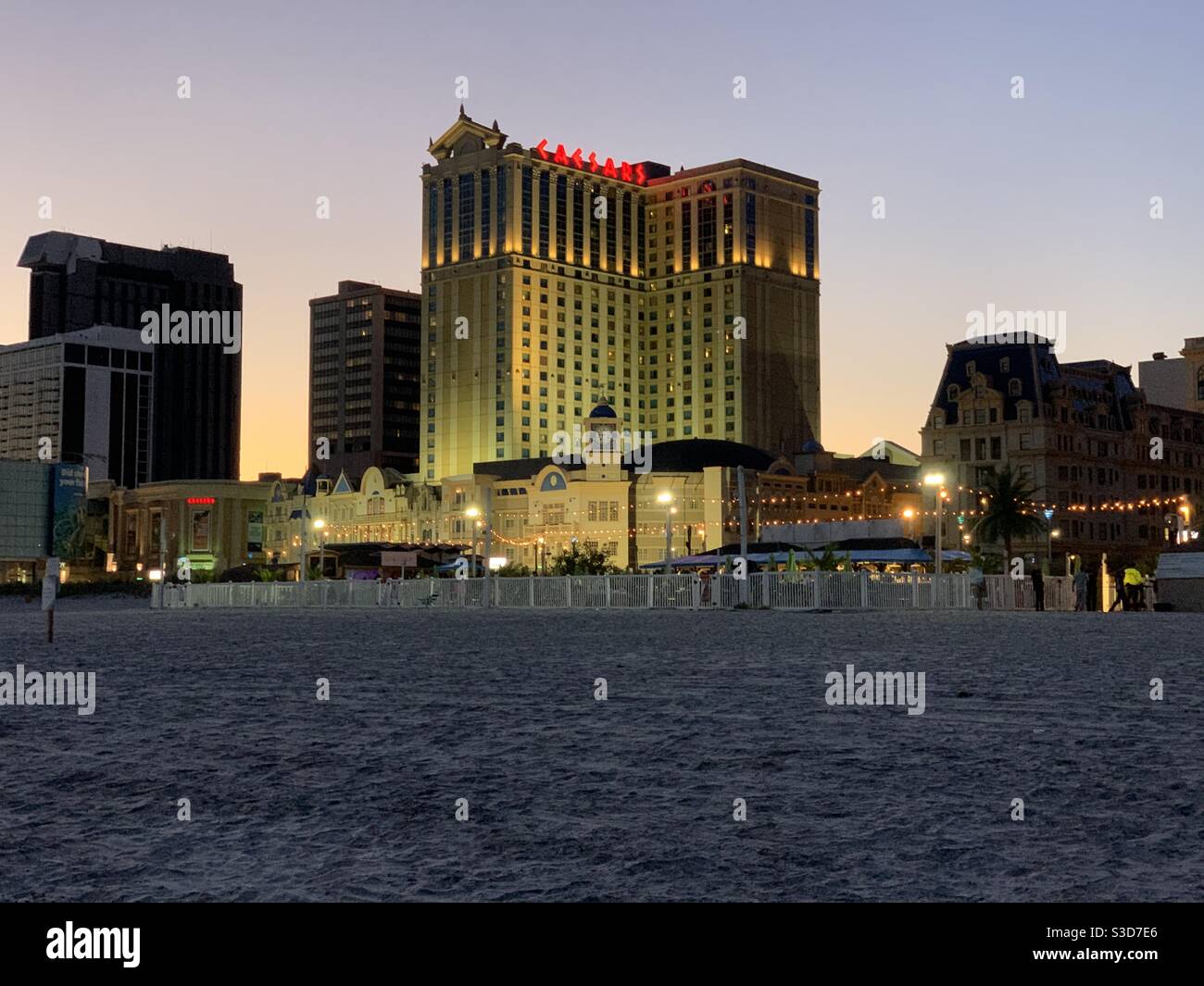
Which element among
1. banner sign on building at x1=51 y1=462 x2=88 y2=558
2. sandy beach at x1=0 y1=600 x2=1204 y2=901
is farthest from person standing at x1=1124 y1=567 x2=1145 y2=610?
banner sign on building at x1=51 y1=462 x2=88 y2=558

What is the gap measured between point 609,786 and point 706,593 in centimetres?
4455

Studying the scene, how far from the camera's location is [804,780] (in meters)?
10.4

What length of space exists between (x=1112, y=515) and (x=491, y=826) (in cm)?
13289

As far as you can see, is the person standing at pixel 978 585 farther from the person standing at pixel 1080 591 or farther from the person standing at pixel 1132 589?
the person standing at pixel 1132 589

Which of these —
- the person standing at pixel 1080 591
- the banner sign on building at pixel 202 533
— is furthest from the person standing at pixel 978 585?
the banner sign on building at pixel 202 533

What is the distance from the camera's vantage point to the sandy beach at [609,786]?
7.53m

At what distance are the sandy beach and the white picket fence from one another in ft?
94.8

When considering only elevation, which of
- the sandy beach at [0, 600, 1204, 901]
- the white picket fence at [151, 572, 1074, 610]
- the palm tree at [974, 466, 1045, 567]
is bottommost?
the sandy beach at [0, 600, 1204, 901]

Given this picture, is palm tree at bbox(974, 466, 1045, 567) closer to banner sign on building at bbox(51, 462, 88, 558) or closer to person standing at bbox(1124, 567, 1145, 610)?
person standing at bbox(1124, 567, 1145, 610)

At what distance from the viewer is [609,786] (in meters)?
10.3

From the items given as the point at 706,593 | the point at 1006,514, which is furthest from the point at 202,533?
the point at 706,593

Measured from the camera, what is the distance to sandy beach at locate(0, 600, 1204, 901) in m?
7.53

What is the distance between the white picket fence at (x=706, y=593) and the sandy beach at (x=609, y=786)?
28.9 metres

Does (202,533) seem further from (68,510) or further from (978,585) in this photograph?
(978,585)
